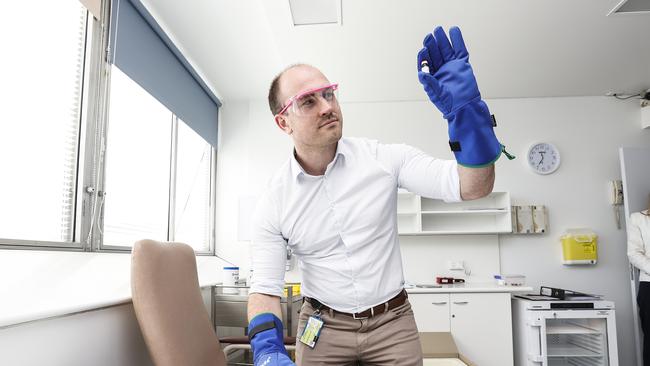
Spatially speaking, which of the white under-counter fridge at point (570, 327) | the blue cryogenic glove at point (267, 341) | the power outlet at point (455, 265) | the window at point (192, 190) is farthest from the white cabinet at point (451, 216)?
the blue cryogenic glove at point (267, 341)

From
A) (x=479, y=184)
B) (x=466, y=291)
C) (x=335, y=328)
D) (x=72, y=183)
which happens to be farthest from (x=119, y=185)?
(x=466, y=291)

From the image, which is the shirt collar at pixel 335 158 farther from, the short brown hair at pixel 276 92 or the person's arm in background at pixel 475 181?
the person's arm in background at pixel 475 181

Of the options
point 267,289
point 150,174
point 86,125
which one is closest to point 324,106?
point 267,289

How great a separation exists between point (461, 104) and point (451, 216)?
3792 millimetres

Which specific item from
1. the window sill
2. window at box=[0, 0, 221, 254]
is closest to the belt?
the window sill

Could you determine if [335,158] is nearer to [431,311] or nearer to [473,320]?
[431,311]

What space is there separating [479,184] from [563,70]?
11.7ft

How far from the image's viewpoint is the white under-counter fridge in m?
3.66

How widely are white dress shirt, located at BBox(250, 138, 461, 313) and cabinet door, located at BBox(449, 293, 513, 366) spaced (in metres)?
2.90

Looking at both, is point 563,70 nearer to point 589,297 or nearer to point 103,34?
point 589,297

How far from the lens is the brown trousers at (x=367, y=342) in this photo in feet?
3.86

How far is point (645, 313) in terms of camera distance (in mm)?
3910

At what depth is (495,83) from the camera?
4289 millimetres

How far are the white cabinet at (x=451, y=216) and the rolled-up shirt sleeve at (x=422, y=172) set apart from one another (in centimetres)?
309
